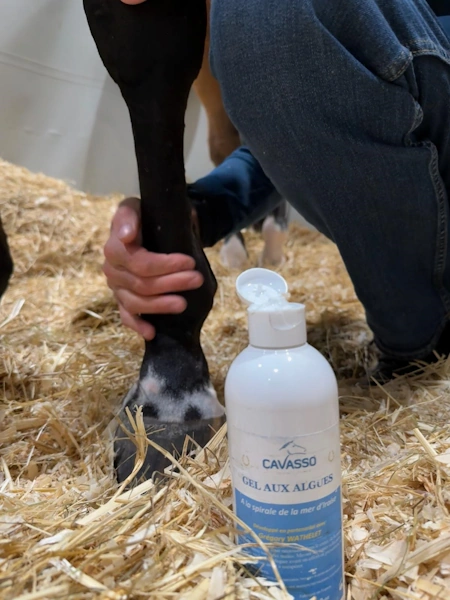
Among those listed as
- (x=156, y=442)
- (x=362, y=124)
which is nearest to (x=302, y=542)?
(x=156, y=442)

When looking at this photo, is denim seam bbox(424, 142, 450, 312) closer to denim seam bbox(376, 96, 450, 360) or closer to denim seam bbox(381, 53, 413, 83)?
denim seam bbox(376, 96, 450, 360)

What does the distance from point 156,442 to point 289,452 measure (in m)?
0.25

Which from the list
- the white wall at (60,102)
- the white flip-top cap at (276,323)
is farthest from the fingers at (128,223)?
the white flip-top cap at (276,323)

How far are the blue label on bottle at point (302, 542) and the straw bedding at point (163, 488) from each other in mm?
18

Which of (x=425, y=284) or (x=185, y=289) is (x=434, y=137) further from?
(x=185, y=289)

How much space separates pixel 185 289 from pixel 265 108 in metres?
0.24

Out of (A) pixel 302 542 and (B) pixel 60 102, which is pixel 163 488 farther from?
(B) pixel 60 102

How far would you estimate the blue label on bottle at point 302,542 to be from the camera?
0.39 meters

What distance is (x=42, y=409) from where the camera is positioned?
701 millimetres

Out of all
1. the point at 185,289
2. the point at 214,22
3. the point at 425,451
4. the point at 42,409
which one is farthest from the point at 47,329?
the point at 425,451

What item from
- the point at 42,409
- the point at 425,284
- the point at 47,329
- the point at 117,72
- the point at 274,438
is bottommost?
the point at 47,329

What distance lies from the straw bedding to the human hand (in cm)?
14

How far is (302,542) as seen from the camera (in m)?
0.39

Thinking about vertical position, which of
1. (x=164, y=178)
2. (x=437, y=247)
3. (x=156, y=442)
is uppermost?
(x=164, y=178)
